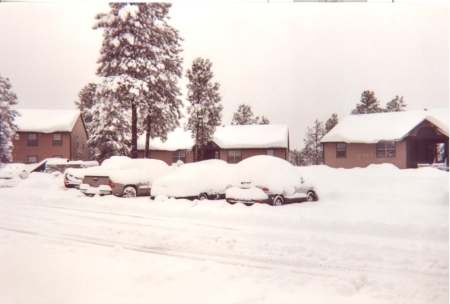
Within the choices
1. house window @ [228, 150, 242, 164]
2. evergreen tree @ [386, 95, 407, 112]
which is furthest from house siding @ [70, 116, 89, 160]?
evergreen tree @ [386, 95, 407, 112]

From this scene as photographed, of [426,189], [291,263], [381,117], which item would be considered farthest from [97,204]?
[426,189]

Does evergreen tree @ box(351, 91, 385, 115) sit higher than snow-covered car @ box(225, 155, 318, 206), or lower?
higher

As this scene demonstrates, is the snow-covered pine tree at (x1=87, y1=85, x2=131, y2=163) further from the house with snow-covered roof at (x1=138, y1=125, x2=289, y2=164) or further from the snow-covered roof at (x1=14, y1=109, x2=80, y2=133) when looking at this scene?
the snow-covered roof at (x1=14, y1=109, x2=80, y2=133)

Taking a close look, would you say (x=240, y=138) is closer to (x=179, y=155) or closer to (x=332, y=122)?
(x=179, y=155)

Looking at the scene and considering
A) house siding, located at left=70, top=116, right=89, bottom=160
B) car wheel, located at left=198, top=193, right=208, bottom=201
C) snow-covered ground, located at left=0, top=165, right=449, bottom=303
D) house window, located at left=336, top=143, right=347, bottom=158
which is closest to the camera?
snow-covered ground, located at left=0, top=165, right=449, bottom=303

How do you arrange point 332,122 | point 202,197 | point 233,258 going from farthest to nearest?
point 202,197 → point 332,122 → point 233,258

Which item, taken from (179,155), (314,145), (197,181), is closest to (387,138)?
(314,145)

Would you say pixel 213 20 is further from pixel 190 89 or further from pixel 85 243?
pixel 85 243

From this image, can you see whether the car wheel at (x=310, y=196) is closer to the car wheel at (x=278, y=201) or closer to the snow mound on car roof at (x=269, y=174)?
the snow mound on car roof at (x=269, y=174)
